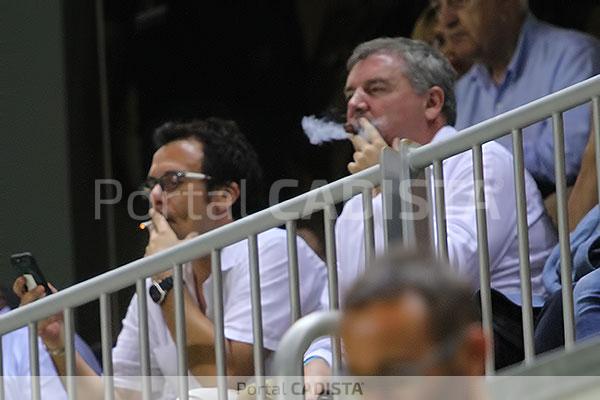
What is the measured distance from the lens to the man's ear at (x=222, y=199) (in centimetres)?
656

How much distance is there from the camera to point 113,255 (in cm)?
753

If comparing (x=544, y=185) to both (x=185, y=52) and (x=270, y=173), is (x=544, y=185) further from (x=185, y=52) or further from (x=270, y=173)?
(x=185, y=52)

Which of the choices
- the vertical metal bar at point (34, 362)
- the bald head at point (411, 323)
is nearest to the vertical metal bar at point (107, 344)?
the vertical metal bar at point (34, 362)

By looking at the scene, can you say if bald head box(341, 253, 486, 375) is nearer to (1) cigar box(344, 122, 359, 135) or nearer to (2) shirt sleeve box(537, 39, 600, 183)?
(2) shirt sleeve box(537, 39, 600, 183)

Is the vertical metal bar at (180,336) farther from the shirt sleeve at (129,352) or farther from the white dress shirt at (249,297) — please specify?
the shirt sleeve at (129,352)

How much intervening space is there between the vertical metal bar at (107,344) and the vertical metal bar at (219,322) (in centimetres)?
38

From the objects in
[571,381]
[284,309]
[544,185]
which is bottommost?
[571,381]

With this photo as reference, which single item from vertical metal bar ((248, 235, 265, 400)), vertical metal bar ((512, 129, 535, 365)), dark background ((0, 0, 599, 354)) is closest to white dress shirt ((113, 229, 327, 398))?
vertical metal bar ((248, 235, 265, 400))

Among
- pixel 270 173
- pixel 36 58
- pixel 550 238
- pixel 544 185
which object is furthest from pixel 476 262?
pixel 36 58

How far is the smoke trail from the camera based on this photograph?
6.93 meters

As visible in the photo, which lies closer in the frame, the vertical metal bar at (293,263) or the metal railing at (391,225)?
the metal railing at (391,225)

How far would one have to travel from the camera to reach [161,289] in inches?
228

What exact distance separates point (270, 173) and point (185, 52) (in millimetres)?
794

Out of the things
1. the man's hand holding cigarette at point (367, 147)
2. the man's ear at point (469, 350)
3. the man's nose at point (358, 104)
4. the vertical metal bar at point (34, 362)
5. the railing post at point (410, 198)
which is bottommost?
the man's ear at point (469, 350)
